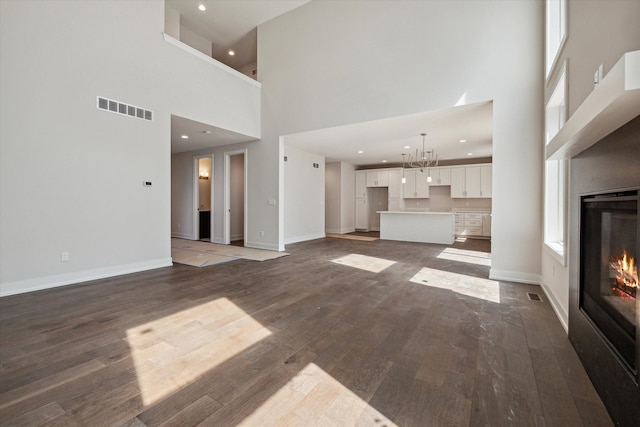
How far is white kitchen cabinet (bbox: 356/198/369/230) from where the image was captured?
10875 mm

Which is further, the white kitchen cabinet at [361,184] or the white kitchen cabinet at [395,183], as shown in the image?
the white kitchen cabinet at [361,184]

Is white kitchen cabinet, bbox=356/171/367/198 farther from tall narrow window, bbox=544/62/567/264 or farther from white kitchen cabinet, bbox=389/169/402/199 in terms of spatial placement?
tall narrow window, bbox=544/62/567/264

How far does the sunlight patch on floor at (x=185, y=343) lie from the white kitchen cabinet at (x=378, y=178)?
27.7ft

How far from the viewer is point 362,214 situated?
10.9 m

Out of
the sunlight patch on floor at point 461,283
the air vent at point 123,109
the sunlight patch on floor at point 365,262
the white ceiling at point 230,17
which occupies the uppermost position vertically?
the white ceiling at point 230,17

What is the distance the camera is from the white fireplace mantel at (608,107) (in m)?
0.89

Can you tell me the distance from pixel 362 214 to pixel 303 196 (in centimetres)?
357

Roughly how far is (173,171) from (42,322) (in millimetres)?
6643

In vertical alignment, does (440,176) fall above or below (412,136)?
below

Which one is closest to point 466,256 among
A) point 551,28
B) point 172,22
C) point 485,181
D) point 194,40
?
point 551,28

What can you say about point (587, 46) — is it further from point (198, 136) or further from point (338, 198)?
point (338, 198)

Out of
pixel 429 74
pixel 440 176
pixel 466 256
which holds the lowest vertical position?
pixel 466 256

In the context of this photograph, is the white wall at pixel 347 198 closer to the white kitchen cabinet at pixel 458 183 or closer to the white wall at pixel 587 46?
the white kitchen cabinet at pixel 458 183

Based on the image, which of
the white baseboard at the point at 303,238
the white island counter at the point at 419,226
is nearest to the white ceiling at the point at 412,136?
the white island counter at the point at 419,226
